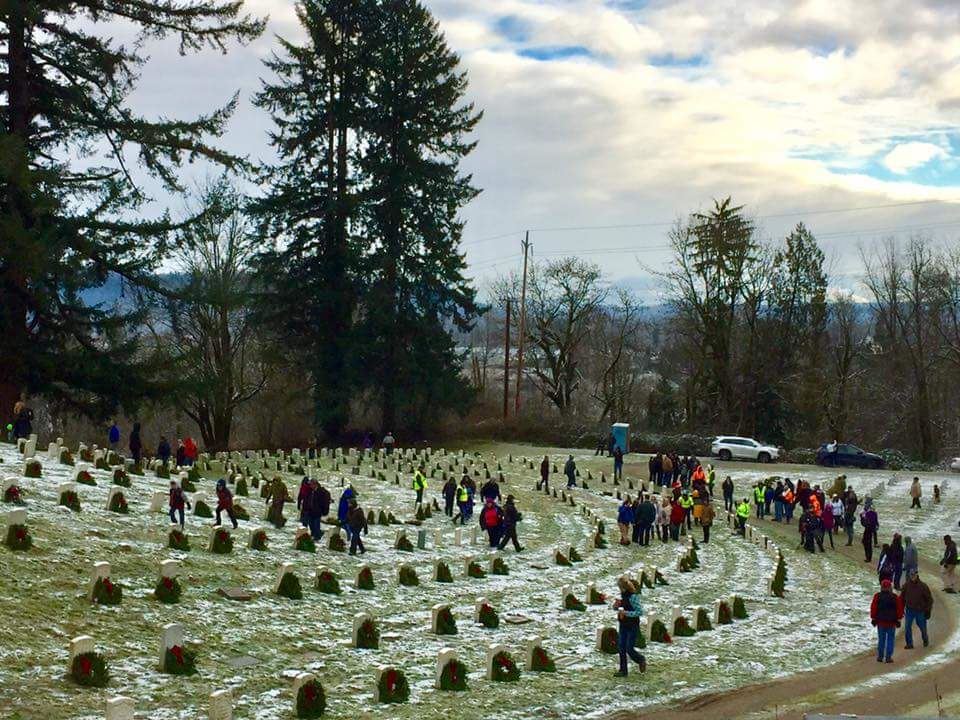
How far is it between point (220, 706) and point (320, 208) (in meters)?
45.6

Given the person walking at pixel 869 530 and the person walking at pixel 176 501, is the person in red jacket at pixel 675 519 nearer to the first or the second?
the person walking at pixel 869 530

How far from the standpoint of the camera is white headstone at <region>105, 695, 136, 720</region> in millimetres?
10039

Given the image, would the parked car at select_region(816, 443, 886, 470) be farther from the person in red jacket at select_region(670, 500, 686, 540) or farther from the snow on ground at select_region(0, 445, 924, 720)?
the snow on ground at select_region(0, 445, 924, 720)

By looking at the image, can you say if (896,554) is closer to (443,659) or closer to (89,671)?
(443,659)

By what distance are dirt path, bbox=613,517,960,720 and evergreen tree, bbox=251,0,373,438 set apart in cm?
3950

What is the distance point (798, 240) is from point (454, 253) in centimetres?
2588

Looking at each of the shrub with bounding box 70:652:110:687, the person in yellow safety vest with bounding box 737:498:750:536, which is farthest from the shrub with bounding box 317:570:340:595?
the person in yellow safety vest with bounding box 737:498:750:536

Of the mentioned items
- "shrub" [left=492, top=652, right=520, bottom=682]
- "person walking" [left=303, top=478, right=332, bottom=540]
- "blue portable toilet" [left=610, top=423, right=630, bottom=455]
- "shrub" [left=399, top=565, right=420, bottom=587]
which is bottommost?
"shrub" [left=492, top=652, right=520, bottom=682]

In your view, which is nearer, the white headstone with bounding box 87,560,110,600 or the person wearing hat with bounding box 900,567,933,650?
the white headstone with bounding box 87,560,110,600

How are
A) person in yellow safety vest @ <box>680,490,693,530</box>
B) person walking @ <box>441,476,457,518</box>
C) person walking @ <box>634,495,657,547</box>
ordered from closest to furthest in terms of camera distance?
1. person walking @ <box>634,495,657,547</box>
2. person walking @ <box>441,476,457,518</box>
3. person in yellow safety vest @ <box>680,490,693,530</box>

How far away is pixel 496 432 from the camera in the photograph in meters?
60.2

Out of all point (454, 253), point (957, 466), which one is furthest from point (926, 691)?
point (454, 253)

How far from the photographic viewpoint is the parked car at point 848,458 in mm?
48125

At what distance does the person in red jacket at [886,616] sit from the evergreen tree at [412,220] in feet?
128
